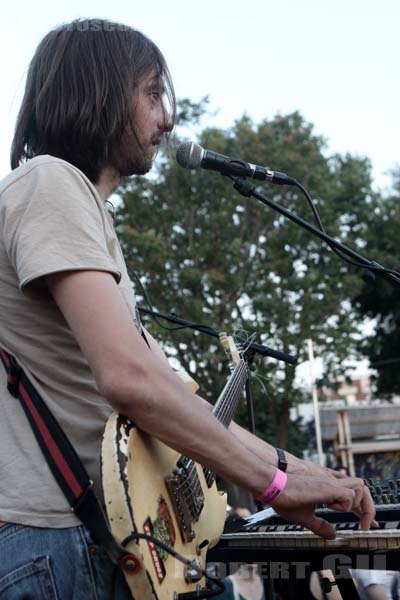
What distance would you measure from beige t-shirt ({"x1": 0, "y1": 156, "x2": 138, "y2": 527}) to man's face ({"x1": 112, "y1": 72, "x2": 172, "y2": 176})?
0.36 m

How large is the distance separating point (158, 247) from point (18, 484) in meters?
17.5

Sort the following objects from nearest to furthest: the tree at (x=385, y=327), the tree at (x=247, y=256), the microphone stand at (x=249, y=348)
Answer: the microphone stand at (x=249, y=348), the tree at (x=247, y=256), the tree at (x=385, y=327)

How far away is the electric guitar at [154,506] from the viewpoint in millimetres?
1551

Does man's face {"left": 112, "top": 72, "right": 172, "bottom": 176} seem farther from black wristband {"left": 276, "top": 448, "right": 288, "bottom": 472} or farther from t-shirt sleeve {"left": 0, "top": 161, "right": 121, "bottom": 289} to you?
black wristband {"left": 276, "top": 448, "right": 288, "bottom": 472}

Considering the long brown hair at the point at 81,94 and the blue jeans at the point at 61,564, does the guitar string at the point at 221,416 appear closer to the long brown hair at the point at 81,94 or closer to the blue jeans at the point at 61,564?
the blue jeans at the point at 61,564

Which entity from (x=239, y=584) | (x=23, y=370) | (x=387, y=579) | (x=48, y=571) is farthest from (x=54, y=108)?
(x=387, y=579)

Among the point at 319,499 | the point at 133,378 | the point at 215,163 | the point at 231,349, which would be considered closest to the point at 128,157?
the point at 133,378

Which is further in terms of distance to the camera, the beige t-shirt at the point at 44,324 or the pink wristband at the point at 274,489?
the pink wristband at the point at 274,489

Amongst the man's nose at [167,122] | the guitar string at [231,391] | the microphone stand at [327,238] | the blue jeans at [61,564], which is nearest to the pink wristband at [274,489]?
the guitar string at [231,391]

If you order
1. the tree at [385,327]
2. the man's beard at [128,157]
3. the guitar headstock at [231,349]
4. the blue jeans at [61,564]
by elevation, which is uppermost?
the tree at [385,327]

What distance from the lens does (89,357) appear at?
1.60 metres

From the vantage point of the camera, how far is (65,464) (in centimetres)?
165

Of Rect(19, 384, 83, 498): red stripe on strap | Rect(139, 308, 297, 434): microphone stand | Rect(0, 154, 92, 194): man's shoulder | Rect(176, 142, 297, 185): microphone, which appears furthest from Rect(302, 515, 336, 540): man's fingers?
Rect(139, 308, 297, 434): microphone stand

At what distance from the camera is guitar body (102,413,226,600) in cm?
155
